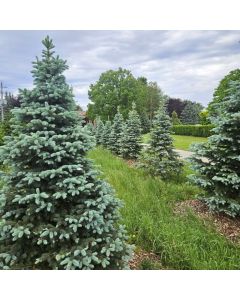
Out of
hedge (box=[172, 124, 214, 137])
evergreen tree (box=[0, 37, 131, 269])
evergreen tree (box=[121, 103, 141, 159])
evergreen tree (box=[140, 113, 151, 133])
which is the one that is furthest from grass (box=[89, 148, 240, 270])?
evergreen tree (box=[140, 113, 151, 133])

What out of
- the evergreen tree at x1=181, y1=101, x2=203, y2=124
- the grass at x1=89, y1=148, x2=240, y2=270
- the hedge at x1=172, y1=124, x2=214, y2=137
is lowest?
the grass at x1=89, y1=148, x2=240, y2=270

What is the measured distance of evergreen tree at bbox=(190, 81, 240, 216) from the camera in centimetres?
376

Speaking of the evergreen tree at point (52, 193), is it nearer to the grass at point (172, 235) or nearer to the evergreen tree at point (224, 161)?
the grass at point (172, 235)

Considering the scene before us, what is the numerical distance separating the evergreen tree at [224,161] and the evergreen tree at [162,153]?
6.16 ft

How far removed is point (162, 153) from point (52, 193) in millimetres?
4303

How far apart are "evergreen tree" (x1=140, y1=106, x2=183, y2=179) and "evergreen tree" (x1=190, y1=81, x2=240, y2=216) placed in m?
1.88

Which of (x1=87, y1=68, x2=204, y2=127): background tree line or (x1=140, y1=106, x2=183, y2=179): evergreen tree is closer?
(x1=140, y1=106, x2=183, y2=179): evergreen tree

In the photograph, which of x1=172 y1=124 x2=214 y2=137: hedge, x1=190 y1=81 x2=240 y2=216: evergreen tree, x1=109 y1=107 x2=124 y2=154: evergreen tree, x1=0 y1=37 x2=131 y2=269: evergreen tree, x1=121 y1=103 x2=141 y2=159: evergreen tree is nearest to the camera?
x1=0 y1=37 x2=131 y2=269: evergreen tree

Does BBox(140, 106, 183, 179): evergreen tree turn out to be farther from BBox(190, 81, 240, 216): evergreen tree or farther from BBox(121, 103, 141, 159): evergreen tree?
BBox(121, 103, 141, 159): evergreen tree

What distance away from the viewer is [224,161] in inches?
152

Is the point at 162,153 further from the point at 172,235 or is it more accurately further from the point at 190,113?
the point at 190,113

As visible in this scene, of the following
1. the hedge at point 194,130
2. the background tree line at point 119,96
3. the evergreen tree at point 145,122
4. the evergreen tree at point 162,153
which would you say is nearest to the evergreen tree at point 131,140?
the evergreen tree at point 162,153

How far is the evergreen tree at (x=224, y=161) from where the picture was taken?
3762mm
